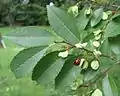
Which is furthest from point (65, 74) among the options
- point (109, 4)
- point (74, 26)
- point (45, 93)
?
point (45, 93)

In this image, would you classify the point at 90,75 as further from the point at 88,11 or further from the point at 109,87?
the point at 88,11

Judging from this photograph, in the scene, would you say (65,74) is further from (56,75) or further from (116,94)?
(116,94)

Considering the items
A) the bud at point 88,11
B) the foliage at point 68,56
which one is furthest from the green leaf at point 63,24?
the bud at point 88,11

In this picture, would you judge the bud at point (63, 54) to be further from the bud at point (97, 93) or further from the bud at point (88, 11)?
the bud at point (88, 11)

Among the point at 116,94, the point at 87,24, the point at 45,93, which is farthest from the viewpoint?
the point at 45,93

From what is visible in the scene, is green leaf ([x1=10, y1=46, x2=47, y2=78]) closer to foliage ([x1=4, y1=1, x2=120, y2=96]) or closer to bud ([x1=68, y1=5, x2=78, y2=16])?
foliage ([x1=4, y1=1, x2=120, y2=96])

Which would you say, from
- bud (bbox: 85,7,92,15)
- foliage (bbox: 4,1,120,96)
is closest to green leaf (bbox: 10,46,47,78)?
foliage (bbox: 4,1,120,96)

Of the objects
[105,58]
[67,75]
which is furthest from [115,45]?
[67,75]
